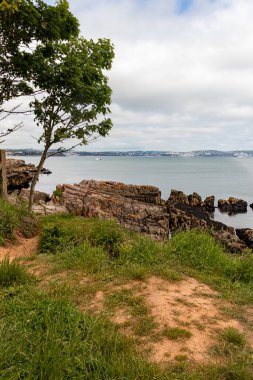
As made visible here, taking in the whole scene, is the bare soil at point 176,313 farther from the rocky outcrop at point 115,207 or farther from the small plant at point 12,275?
the rocky outcrop at point 115,207

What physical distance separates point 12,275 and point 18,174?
24.0m

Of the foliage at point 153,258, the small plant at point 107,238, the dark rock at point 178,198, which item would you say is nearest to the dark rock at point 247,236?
the dark rock at point 178,198

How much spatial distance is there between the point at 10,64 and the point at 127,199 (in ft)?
38.8

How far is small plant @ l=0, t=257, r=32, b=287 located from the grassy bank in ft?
0.07

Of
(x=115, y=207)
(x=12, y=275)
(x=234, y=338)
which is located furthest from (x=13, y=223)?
(x=115, y=207)

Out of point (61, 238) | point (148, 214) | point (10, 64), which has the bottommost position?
point (148, 214)

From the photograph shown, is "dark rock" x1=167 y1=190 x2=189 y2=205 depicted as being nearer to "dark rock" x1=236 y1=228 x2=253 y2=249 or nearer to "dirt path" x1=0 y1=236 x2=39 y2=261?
"dark rock" x1=236 y1=228 x2=253 y2=249

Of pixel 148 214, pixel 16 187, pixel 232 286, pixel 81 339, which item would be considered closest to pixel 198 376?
pixel 81 339

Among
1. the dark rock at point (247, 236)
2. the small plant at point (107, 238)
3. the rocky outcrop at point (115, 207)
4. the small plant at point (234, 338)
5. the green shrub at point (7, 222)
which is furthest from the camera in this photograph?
the dark rock at point (247, 236)

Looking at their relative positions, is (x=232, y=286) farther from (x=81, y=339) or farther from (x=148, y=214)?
(x=148, y=214)

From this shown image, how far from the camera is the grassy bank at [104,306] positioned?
12.9 ft

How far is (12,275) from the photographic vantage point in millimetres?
6469

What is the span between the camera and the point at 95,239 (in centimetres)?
927

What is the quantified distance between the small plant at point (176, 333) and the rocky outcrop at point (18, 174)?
25845 millimetres
